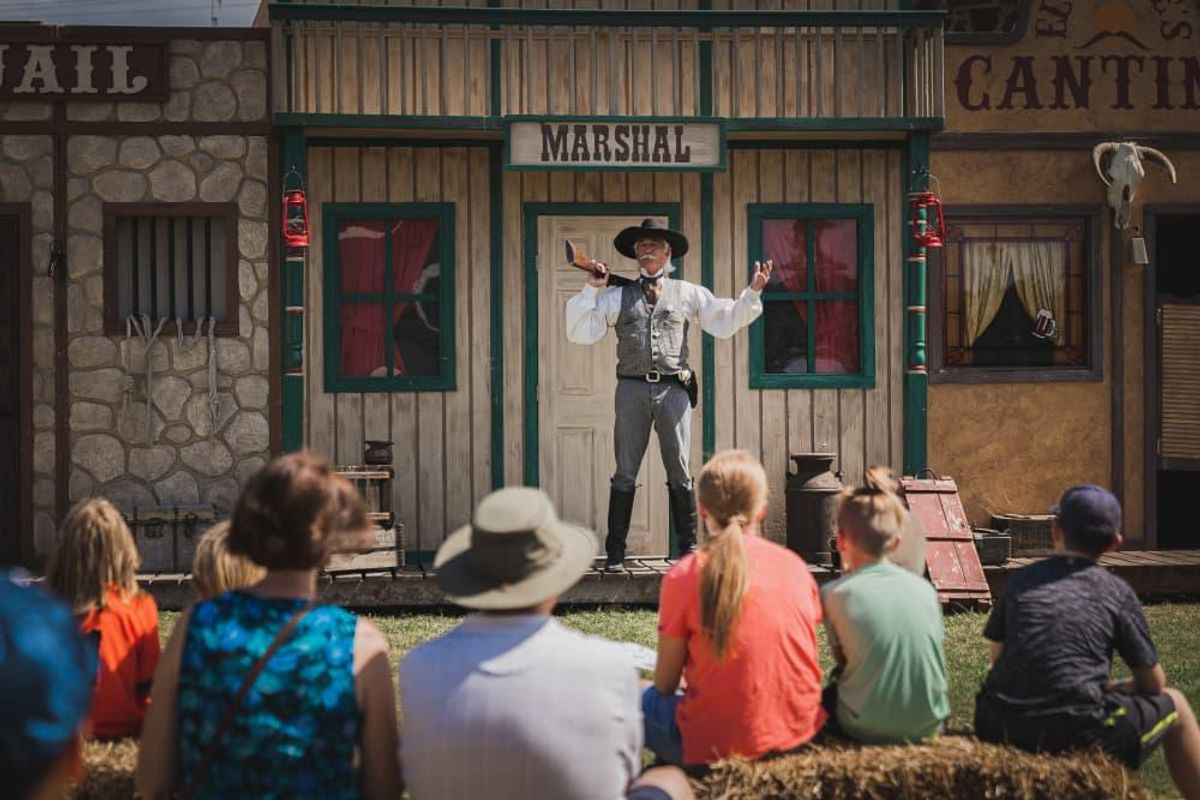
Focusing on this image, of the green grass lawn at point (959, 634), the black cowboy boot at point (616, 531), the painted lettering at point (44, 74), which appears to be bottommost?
the green grass lawn at point (959, 634)

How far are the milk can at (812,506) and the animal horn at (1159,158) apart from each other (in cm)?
344

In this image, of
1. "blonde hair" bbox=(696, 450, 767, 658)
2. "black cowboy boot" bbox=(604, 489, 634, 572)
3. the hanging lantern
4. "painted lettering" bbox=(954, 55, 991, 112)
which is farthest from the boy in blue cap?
"painted lettering" bbox=(954, 55, 991, 112)

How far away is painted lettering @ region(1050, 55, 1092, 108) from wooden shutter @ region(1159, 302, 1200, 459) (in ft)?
5.56

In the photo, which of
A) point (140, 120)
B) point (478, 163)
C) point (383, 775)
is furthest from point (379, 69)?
point (383, 775)

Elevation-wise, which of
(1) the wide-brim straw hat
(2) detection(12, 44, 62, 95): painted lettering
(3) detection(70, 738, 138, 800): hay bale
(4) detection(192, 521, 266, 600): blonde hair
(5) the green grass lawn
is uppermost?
(2) detection(12, 44, 62, 95): painted lettering

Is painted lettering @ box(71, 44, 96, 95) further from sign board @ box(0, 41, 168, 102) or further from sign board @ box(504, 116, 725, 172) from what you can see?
sign board @ box(504, 116, 725, 172)

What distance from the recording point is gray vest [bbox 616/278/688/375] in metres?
9.08

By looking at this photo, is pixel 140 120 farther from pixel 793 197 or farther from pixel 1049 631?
pixel 1049 631

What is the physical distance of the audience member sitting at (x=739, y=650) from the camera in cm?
429

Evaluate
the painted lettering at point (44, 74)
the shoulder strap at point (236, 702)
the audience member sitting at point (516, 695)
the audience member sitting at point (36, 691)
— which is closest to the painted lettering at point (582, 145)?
the painted lettering at point (44, 74)

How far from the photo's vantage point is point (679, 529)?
362 inches

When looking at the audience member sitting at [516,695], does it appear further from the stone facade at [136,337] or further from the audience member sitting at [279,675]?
the stone facade at [136,337]

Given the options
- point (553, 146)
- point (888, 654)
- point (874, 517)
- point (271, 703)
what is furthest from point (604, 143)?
point (271, 703)

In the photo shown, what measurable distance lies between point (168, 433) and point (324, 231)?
1.75m
